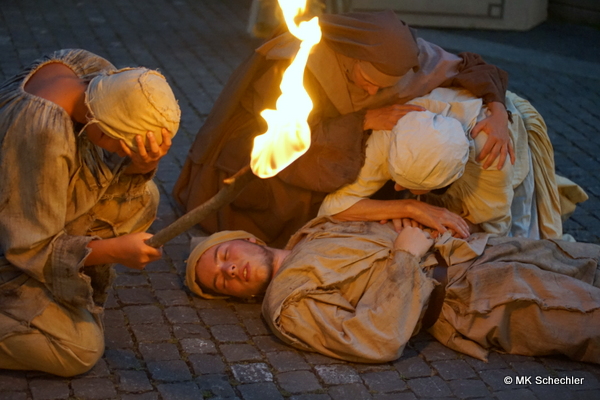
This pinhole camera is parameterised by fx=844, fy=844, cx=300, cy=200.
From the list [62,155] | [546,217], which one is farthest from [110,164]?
[546,217]

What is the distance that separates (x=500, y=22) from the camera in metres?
9.90

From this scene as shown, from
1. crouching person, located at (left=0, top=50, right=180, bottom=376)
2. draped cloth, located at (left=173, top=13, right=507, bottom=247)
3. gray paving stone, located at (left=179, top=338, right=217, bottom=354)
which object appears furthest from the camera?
draped cloth, located at (left=173, top=13, right=507, bottom=247)

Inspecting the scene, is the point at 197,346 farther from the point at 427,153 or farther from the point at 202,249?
the point at 427,153

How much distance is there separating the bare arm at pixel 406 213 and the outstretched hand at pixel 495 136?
0.34m

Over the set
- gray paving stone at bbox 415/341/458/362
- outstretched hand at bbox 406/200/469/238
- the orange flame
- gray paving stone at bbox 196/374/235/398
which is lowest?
gray paving stone at bbox 415/341/458/362

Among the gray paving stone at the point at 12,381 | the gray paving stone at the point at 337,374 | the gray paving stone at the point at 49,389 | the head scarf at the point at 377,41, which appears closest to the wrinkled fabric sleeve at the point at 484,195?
the head scarf at the point at 377,41

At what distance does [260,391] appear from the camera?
384 cm

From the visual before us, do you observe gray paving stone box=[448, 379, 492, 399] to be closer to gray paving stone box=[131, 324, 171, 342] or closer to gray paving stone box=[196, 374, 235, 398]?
gray paving stone box=[196, 374, 235, 398]

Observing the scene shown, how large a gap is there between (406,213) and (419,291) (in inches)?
22.6

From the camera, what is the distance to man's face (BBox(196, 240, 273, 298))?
14.8 feet

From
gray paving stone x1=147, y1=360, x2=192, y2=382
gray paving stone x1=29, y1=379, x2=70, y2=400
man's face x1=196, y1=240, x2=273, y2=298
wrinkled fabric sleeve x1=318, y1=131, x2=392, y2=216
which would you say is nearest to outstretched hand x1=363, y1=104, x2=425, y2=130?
wrinkled fabric sleeve x1=318, y1=131, x2=392, y2=216

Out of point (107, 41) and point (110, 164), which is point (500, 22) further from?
point (110, 164)

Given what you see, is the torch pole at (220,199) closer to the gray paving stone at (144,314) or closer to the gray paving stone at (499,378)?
the gray paving stone at (144,314)

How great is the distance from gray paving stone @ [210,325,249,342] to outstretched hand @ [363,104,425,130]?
4.25ft
